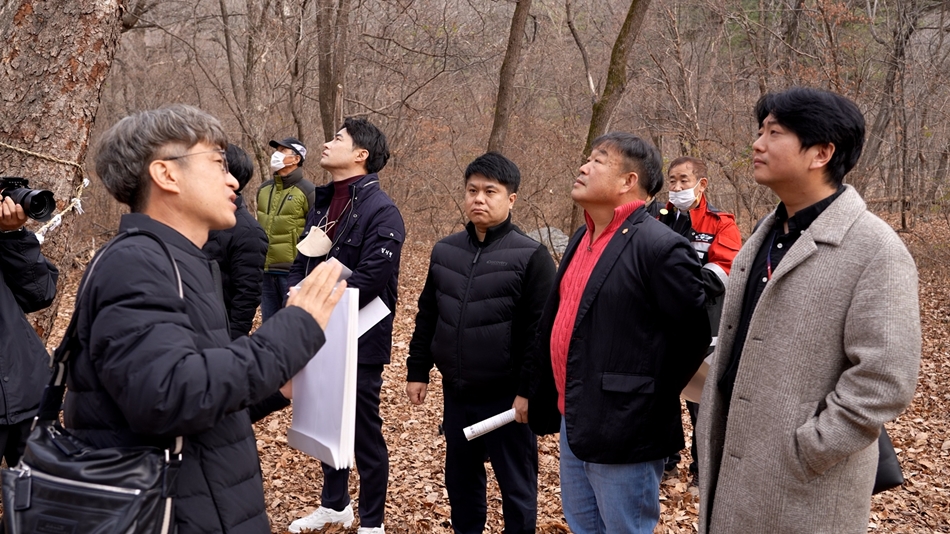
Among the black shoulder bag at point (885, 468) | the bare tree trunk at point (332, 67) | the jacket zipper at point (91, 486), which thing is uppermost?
the bare tree trunk at point (332, 67)

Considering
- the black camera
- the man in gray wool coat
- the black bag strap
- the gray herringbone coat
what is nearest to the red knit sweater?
the man in gray wool coat

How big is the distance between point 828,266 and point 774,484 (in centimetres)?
72

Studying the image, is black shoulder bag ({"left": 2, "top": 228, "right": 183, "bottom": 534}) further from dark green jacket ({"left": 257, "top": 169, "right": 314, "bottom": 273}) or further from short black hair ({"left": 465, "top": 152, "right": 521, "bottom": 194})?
dark green jacket ({"left": 257, "top": 169, "right": 314, "bottom": 273})

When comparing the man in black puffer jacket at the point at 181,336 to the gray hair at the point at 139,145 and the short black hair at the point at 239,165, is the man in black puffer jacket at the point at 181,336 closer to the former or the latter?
the gray hair at the point at 139,145

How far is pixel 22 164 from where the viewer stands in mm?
3873

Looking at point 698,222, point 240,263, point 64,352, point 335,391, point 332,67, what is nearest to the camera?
point 64,352

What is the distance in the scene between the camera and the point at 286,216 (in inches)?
286

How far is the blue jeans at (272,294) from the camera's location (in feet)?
21.7

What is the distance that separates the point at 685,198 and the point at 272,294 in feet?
12.2

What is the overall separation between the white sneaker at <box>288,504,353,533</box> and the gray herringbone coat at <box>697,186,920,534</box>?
8.87 feet

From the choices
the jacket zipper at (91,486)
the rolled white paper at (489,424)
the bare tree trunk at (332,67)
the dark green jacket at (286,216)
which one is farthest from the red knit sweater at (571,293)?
the bare tree trunk at (332,67)

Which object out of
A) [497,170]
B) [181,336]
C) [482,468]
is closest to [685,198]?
[497,170]

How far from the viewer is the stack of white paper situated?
7.48 feet

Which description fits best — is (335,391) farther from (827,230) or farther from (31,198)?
(31,198)
